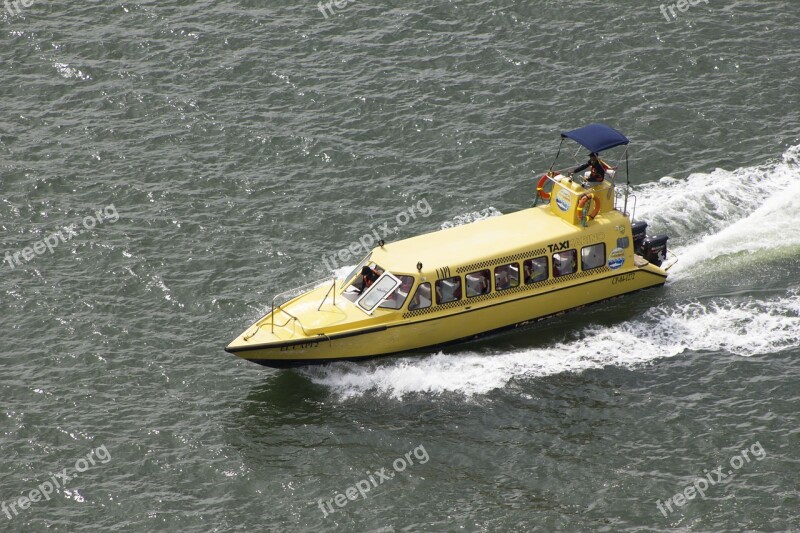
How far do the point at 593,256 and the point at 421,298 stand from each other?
18.5 ft

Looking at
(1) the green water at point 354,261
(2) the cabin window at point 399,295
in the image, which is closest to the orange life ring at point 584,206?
(1) the green water at point 354,261

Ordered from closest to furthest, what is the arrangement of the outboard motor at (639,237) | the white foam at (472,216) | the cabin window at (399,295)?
the cabin window at (399,295) → the outboard motor at (639,237) → the white foam at (472,216)

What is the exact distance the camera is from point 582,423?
29.5m

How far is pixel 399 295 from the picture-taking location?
102 feet

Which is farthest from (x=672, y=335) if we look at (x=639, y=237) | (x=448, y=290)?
(x=448, y=290)

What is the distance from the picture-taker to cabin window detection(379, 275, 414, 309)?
3112 cm

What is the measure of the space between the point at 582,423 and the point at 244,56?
74.6ft

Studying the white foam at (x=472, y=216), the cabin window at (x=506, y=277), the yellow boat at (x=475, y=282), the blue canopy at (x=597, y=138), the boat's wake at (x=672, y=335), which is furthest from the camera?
the white foam at (x=472, y=216)

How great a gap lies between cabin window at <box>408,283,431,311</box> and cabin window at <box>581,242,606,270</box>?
5010 mm

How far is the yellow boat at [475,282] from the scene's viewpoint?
30922 millimetres

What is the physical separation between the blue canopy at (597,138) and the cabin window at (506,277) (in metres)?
4.28

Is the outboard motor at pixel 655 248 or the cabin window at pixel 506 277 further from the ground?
the cabin window at pixel 506 277

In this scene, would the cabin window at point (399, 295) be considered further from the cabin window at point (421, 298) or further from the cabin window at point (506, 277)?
the cabin window at point (506, 277)

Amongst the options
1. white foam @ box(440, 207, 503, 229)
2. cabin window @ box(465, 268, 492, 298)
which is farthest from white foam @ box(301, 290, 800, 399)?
white foam @ box(440, 207, 503, 229)
